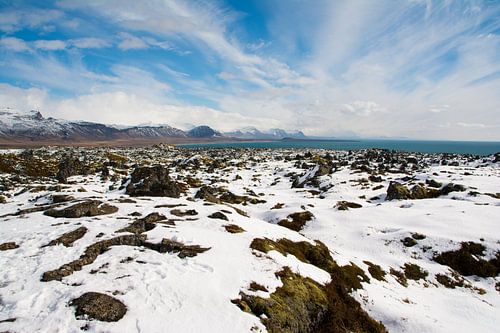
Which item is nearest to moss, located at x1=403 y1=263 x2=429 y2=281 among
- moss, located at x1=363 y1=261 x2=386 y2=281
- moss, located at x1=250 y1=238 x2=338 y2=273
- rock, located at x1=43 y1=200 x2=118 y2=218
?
moss, located at x1=363 y1=261 x2=386 y2=281

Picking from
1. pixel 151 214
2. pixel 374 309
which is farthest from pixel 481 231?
pixel 151 214

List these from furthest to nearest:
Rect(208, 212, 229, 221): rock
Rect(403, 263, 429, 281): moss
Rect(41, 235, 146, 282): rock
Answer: Rect(208, 212, 229, 221): rock → Rect(403, 263, 429, 281): moss → Rect(41, 235, 146, 282): rock

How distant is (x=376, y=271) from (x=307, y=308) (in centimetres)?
1401

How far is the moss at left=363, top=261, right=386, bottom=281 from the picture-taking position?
26734 millimetres

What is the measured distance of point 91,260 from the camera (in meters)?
18.2

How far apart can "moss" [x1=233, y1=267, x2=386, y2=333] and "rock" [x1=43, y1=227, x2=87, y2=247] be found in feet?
47.6

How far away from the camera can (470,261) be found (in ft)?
102

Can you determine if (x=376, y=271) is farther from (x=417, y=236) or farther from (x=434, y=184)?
(x=434, y=184)

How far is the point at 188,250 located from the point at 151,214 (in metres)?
10.8

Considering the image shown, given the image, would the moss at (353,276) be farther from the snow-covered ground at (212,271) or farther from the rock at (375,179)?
the rock at (375,179)

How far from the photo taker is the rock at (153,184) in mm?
49469

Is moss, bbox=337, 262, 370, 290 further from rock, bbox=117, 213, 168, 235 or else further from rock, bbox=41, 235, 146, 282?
rock, bbox=41, 235, 146, 282

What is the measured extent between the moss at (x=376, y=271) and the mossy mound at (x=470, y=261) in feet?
30.2

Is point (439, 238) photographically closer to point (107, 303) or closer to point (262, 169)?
point (107, 303)
